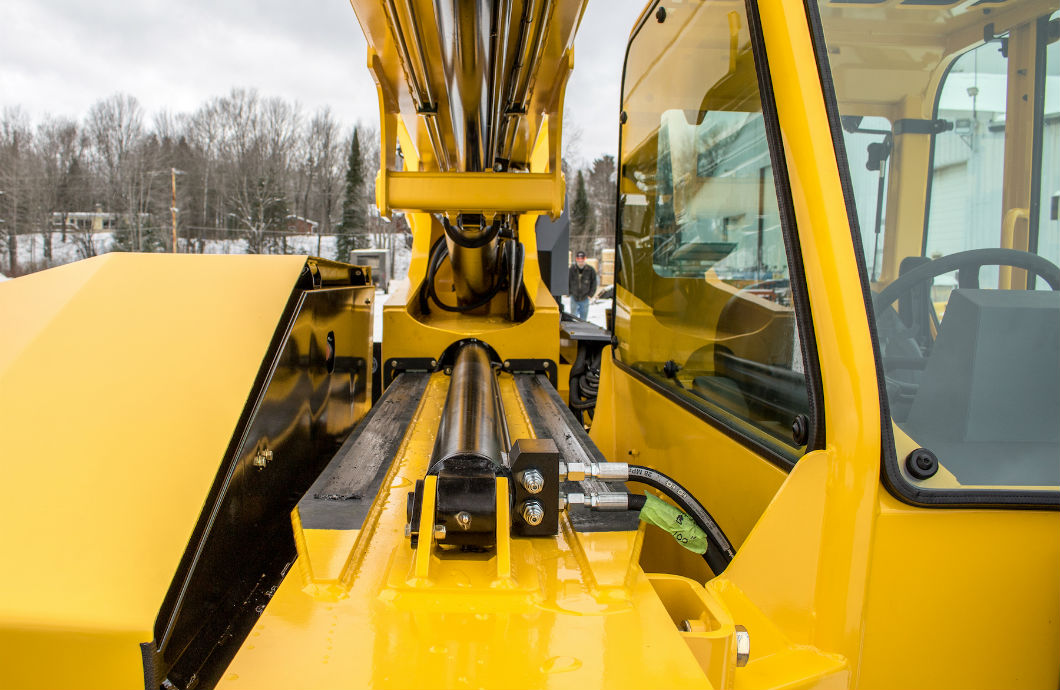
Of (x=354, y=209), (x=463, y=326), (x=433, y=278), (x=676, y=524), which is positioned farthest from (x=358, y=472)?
(x=354, y=209)

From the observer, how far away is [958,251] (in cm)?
108

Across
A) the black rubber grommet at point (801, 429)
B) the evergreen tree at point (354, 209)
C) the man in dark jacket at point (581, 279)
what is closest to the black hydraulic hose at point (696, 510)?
the black rubber grommet at point (801, 429)

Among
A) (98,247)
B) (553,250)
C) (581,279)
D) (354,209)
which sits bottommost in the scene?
(581,279)

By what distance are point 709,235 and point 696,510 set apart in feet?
2.49

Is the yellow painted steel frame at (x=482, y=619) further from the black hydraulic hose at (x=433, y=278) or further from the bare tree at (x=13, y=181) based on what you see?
the bare tree at (x=13, y=181)

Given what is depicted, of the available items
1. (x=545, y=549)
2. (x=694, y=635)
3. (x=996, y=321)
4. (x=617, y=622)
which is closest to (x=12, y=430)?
(x=545, y=549)

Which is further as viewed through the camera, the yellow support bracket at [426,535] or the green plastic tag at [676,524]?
the green plastic tag at [676,524]

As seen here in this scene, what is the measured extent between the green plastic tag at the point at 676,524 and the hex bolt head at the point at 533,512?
21 cm

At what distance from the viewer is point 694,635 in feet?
3.17

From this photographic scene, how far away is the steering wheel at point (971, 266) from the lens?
1056 millimetres

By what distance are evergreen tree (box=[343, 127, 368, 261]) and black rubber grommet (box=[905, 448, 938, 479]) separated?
130 ft

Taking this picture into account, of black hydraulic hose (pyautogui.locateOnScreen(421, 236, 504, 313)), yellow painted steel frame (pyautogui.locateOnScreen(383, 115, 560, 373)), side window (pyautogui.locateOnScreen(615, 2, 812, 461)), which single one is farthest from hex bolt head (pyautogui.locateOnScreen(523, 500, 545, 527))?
black hydraulic hose (pyautogui.locateOnScreen(421, 236, 504, 313))

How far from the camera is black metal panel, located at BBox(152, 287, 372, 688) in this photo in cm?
113

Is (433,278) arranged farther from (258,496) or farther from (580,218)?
(580,218)
